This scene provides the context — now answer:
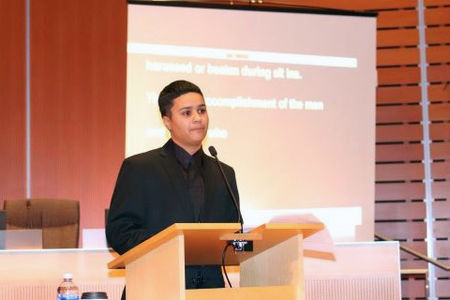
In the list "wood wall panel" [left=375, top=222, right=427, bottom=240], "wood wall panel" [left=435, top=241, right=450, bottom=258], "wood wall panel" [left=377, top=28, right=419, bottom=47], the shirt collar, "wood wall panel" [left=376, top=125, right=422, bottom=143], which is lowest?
"wood wall panel" [left=435, top=241, right=450, bottom=258]

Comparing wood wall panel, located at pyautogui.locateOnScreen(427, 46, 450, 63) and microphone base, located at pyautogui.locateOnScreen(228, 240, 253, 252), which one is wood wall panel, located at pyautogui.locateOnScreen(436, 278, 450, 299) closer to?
wood wall panel, located at pyautogui.locateOnScreen(427, 46, 450, 63)

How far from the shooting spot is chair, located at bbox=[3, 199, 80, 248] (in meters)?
5.14

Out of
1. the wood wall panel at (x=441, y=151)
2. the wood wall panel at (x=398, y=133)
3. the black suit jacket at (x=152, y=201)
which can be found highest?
the wood wall panel at (x=398, y=133)

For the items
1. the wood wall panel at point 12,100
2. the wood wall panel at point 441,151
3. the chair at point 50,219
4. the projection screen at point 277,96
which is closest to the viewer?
the chair at point 50,219

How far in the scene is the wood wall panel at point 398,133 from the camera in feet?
23.2

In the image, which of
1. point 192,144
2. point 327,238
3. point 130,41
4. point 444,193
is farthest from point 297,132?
point 327,238

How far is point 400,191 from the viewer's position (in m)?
7.04

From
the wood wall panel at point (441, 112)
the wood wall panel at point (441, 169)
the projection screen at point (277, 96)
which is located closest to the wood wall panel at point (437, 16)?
the wood wall panel at point (441, 112)

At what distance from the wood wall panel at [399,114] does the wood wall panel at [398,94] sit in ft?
0.18

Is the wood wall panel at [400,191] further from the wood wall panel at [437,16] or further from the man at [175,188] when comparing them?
the man at [175,188]

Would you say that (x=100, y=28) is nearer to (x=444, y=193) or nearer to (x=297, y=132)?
(x=297, y=132)

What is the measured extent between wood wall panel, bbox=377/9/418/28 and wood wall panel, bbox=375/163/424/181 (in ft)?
4.33

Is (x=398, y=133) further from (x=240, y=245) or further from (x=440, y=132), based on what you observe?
(x=240, y=245)

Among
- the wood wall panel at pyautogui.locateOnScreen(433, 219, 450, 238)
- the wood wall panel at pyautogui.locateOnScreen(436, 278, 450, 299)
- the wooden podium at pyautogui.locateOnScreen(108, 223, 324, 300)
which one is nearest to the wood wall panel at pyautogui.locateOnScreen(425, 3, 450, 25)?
the wood wall panel at pyautogui.locateOnScreen(433, 219, 450, 238)
